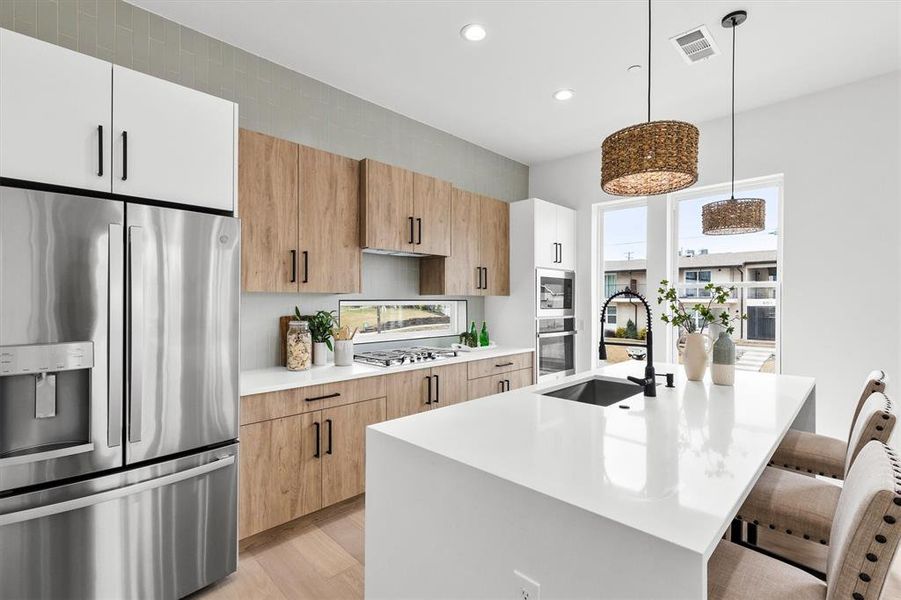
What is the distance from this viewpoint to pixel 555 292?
14.4ft

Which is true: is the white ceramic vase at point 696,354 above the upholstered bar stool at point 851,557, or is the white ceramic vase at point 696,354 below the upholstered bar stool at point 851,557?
above

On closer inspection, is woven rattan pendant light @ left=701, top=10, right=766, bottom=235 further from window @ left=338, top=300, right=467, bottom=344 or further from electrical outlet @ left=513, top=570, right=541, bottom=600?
electrical outlet @ left=513, top=570, right=541, bottom=600

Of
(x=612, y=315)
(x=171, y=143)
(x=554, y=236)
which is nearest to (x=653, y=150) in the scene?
(x=171, y=143)

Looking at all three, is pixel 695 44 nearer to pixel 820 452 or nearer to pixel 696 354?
pixel 696 354

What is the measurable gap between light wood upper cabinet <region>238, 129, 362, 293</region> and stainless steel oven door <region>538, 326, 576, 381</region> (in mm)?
1994

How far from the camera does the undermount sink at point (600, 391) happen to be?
2.34 m

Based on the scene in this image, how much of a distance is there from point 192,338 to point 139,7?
1840 millimetres

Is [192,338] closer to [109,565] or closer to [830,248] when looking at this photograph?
[109,565]

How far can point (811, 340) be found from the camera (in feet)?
11.0

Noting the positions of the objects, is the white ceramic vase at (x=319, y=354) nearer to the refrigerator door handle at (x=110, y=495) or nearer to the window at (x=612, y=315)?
the refrigerator door handle at (x=110, y=495)

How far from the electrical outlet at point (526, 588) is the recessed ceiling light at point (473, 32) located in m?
2.62

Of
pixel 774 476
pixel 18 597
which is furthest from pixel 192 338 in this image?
pixel 774 476

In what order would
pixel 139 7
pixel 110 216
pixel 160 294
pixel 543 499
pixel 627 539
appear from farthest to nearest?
pixel 139 7 < pixel 160 294 < pixel 110 216 < pixel 543 499 < pixel 627 539

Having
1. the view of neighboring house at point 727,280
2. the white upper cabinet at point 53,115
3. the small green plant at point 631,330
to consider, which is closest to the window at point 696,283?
the view of neighboring house at point 727,280
